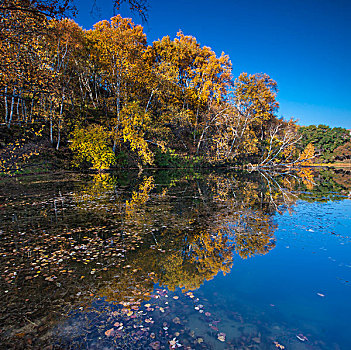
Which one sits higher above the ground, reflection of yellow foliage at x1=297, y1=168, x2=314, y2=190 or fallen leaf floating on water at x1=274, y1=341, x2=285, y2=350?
reflection of yellow foliage at x1=297, y1=168, x2=314, y2=190

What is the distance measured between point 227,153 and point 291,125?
21.8 m

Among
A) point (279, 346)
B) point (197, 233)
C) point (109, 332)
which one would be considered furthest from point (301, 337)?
point (197, 233)

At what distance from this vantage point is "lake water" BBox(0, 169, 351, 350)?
4.30m

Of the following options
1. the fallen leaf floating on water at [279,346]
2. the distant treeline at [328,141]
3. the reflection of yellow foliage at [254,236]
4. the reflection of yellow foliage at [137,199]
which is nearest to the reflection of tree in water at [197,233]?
the reflection of yellow foliage at [254,236]

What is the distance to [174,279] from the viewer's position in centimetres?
628

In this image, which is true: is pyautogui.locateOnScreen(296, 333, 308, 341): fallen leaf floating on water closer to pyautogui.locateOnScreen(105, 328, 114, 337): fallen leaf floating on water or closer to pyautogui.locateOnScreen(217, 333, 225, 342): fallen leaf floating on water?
pyautogui.locateOnScreen(217, 333, 225, 342): fallen leaf floating on water

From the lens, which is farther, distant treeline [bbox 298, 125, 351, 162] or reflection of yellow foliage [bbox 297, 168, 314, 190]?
distant treeline [bbox 298, 125, 351, 162]

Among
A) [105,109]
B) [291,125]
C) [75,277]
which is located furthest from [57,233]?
[291,125]

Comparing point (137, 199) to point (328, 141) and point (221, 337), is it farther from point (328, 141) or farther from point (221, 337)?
point (328, 141)

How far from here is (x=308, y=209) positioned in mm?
14062

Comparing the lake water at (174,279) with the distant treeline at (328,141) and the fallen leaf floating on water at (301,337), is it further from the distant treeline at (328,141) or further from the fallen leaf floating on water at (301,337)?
the distant treeline at (328,141)

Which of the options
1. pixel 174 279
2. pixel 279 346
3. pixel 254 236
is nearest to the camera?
pixel 279 346

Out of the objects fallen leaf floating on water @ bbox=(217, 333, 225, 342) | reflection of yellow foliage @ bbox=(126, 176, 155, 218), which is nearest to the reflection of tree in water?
reflection of yellow foliage @ bbox=(126, 176, 155, 218)

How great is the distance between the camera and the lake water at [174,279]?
4305 mm
